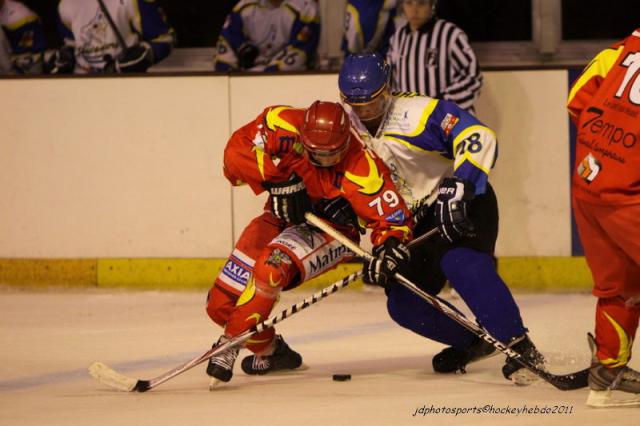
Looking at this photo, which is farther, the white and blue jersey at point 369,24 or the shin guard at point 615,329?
the white and blue jersey at point 369,24

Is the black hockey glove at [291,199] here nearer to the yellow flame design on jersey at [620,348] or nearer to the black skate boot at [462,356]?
the black skate boot at [462,356]

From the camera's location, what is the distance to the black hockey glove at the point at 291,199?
439 cm

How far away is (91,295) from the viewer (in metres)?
6.60

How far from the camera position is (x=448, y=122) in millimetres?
4410

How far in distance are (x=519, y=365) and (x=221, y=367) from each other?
3.19ft

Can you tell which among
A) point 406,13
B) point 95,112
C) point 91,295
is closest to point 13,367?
point 91,295

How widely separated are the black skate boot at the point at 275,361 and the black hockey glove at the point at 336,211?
50 centimetres

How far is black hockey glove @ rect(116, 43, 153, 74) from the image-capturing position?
269 inches

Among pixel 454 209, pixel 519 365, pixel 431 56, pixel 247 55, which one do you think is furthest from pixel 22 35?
pixel 519 365

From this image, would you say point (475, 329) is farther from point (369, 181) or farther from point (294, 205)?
point (294, 205)

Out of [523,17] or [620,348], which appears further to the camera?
[523,17]

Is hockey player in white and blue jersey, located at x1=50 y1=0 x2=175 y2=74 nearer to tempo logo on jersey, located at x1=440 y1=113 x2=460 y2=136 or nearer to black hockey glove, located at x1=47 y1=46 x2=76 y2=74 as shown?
black hockey glove, located at x1=47 y1=46 x2=76 y2=74

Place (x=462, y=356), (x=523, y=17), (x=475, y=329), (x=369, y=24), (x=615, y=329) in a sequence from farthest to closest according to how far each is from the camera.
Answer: (x=523, y=17) < (x=369, y=24) < (x=462, y=356) < (x=475, y=329) < (x=615, y=329)

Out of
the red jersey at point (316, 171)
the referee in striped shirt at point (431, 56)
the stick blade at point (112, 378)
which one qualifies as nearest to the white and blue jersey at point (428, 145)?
the red jersey at point (316, 171)
